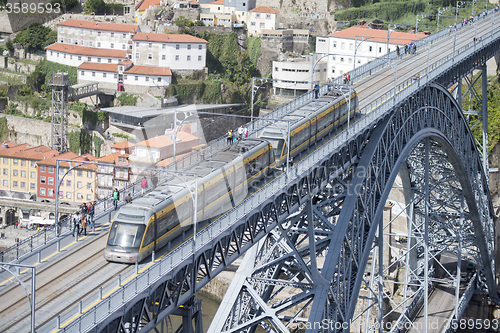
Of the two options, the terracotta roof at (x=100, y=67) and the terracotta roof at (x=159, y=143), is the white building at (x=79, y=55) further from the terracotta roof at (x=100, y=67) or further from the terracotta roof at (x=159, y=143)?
the terracotta roof at (x=159, y=143)

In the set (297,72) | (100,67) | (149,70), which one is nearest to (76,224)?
(149,70)

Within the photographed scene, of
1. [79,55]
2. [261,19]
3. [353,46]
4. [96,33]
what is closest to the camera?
[353,46]

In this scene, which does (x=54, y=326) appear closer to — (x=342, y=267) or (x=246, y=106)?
(x=342, y=267)

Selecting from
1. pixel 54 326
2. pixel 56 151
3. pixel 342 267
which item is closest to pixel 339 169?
pixel 342 267

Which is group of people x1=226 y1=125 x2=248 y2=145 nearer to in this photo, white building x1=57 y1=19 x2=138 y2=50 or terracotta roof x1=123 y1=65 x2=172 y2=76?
terracotta roof x1=123 y1=65 x2=172 y2=76

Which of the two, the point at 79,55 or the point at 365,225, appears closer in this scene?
the point at 365,225

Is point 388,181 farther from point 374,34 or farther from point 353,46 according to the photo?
point 353,46
